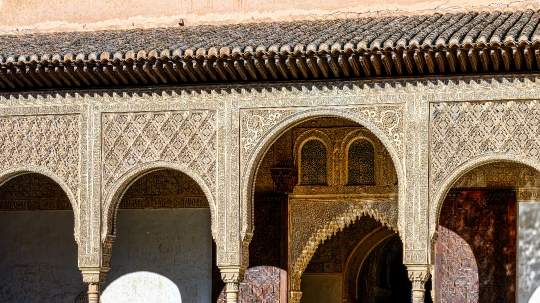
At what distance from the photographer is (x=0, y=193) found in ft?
58.7

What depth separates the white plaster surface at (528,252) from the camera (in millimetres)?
15703

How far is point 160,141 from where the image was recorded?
1512 cm

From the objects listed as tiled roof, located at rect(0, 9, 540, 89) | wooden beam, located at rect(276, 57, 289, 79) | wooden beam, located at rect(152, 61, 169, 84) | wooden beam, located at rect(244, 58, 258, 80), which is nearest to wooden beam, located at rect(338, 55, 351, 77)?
tiled roof, located at rect(0, 9, 540, 89)

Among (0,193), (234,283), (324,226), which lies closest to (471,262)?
(324,226)

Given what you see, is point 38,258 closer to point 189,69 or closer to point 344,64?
point 189,69

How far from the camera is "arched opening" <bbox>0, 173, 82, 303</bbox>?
17578 millimetres

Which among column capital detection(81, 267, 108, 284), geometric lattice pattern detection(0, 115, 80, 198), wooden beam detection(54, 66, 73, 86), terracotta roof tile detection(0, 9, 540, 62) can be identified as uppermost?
terracotta roof tile detection(0, 9, 540, 62)

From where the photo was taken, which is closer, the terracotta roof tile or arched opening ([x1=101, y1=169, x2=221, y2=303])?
the terracotta roof tile

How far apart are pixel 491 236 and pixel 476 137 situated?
83.8 inches

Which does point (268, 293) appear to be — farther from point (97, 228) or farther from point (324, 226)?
point (97, 228)

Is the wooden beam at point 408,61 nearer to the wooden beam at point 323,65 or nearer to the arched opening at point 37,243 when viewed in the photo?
the wooden beam at point 323,65

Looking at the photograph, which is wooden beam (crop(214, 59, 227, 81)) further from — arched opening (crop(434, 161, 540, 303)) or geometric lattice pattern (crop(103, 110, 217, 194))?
arched opening (crop(434, 161, 540, 303))

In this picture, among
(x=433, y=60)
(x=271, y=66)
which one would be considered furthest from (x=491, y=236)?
(x=271, y=66)

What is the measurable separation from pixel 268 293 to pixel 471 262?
2.49 meters
